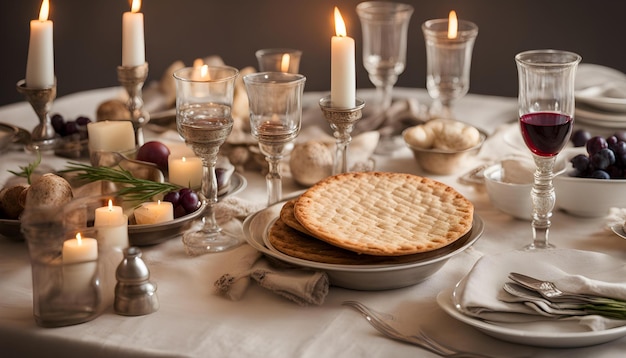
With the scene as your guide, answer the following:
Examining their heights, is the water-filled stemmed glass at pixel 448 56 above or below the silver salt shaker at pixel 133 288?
above

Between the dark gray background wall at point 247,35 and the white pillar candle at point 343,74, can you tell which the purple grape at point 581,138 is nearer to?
the white pillar candle at point 343,74

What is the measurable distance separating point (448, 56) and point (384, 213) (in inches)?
33.2

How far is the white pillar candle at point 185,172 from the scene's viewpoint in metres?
1.75

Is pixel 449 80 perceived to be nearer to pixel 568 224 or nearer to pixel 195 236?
pixel 568 224

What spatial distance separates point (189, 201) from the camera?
5.28 feet

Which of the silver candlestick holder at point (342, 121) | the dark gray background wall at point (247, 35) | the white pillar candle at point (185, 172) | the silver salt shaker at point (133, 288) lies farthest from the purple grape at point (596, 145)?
the dark gray background wall at point (247, 35)

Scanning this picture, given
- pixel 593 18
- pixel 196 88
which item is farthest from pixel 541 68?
pixel 593 18

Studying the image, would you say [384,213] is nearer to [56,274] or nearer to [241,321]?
[241,321]

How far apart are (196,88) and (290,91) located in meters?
0.18

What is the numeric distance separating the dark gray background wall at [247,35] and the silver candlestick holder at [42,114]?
228 centimetres

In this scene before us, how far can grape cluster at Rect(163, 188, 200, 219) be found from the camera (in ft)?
5.28

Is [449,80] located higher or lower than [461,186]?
→ higher

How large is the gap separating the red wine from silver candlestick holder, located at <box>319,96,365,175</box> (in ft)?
1.16

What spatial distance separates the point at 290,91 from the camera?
1556 mm
